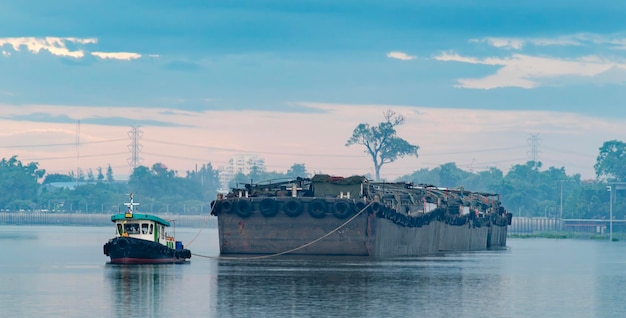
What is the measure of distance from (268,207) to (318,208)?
14.6 feet

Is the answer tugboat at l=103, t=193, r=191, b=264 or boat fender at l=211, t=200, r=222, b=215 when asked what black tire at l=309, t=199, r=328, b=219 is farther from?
tugboat at l=103, t=193, r=191, b=264

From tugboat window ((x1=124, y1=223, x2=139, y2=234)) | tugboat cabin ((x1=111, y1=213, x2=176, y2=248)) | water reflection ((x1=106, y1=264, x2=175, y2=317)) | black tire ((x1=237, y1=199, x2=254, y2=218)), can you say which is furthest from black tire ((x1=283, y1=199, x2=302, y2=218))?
tugboat window ((x1=124, y1=223, x2=139, y2=234))

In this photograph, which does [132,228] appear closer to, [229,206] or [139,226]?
[139,226]

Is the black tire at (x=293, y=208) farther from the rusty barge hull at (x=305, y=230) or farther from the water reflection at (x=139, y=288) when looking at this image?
the water reflection at (x=139, y=288)

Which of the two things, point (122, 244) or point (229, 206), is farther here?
point (229, 206)

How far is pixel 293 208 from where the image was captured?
109375 millimetres

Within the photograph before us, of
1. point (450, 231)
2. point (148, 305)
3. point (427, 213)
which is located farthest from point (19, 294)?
point (450, 231)

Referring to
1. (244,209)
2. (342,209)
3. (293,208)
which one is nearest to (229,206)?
(244,209)

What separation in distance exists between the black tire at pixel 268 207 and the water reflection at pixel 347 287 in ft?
13.4

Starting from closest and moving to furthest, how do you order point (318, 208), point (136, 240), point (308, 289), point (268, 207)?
point (308, 289) < point (136, 240) < point (318, 208) < point (268, 207)

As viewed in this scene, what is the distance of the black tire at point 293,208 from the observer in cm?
10931

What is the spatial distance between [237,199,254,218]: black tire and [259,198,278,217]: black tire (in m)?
1.32

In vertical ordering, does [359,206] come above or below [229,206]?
above

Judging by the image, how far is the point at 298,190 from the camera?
117 m
